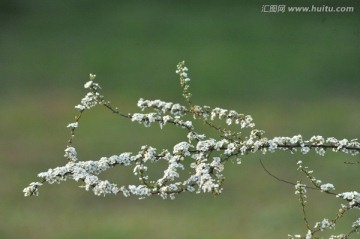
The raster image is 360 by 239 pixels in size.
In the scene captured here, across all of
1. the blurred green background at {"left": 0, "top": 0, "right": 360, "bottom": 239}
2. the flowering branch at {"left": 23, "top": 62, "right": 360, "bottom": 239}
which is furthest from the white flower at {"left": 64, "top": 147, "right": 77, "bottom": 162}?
the blurred green background at {"left": 0, "top": 0, "right": 360, "bottom": 239}

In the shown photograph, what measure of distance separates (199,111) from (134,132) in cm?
812

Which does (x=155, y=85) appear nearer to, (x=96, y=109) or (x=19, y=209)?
(x=96, y=109)

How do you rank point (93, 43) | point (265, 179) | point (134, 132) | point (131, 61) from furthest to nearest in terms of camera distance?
1. point (93, 43)
2. point (131, 61)
3. point (134, 132)
4. point (265, 179)

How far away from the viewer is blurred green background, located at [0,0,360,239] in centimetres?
812

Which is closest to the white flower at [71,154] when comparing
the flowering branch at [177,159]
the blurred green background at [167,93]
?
the flowering branch at [177,159]

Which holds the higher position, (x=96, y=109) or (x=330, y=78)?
(x=330, y=78)

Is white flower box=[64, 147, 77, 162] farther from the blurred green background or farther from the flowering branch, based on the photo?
the blurred green background

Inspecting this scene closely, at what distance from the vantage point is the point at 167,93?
11.8m

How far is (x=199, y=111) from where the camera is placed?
2.51 meters

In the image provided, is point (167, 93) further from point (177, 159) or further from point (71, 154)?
point (177, 159)

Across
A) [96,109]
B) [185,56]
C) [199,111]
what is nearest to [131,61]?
[185,56]

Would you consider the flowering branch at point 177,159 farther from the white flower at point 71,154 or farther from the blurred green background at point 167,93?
the blurred green background at point 167,93

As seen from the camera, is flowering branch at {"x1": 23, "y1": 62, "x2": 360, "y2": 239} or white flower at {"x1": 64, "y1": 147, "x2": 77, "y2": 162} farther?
white flower at {"x1": 64, "y1": 147, "x2": 77, "y2": 162}

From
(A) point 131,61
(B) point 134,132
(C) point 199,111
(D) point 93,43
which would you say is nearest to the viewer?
(C) point 199,111
